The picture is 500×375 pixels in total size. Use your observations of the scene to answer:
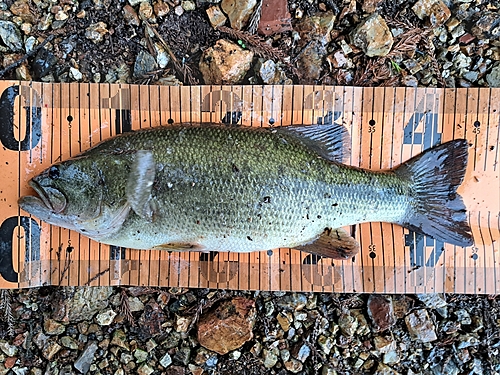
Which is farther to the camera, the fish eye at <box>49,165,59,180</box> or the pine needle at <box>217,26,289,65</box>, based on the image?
the pine needle at <box>217,26,289,65</box>

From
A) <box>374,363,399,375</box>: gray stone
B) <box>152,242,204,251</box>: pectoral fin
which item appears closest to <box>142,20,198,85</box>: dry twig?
<box>152,242,204,251</box>: pectoral fin

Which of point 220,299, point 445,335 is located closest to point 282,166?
point 220,299

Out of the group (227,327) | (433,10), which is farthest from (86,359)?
(433,10)

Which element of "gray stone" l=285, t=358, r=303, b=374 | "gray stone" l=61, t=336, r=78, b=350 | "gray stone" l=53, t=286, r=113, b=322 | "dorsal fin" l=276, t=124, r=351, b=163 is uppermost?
"dorsal fin" l=276, t=124, r=351, b=163

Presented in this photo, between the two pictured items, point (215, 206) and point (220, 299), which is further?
point (220, 299)

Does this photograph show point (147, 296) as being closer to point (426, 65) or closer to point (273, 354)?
point (273, 354)

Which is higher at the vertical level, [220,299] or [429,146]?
[429,146]

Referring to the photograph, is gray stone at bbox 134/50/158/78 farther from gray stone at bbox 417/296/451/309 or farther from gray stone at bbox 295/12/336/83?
gray stone at bbox 417/296/451/309

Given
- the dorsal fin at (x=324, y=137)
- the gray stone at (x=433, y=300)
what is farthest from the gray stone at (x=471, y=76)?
the gray stone at (x=433, y=300)

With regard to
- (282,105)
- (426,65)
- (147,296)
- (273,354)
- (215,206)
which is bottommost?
(273,354)
